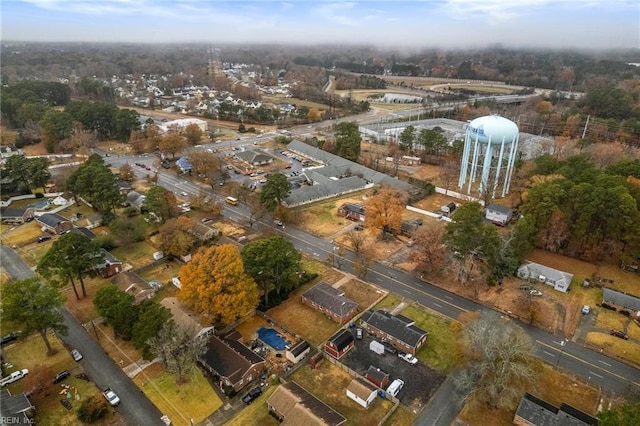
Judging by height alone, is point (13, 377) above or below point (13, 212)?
below

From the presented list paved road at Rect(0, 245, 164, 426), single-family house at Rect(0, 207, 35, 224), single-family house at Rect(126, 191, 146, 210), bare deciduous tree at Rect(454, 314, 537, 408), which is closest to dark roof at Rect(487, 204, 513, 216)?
bare deciduous tree at Rect(454, 314, 537, 408)

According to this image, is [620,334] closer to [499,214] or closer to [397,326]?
[397,326]

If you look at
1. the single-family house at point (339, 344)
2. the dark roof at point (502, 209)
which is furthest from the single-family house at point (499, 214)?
the single-family house at point (339, 344)

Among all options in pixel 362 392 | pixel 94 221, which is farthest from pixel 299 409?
pixel 94 221

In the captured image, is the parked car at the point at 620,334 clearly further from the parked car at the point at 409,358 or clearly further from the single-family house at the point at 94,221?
the single-family house at the point at 94,221

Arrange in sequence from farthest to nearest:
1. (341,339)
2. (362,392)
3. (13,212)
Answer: (13,212), (341,339), (362,392)

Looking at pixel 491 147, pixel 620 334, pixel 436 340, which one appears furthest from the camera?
pixel 491 147
